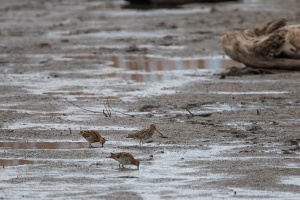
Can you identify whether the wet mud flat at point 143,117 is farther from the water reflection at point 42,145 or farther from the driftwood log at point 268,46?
the driftwood log at point 268,46

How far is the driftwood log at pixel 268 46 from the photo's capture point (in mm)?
18000

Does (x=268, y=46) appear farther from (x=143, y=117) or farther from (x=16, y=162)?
(x=16, y=162)

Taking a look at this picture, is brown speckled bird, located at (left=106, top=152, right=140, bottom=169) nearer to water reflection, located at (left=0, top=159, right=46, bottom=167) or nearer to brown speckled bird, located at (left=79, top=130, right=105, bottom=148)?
water reflection, located at (left=0, top=159, right=46, bottom=167)

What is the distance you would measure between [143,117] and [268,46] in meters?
4.64

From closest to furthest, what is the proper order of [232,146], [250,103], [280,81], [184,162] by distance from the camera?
1. [184,162]
2. [232,146]
3. [250,103]
4. [280,81]

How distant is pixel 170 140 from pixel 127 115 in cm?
198

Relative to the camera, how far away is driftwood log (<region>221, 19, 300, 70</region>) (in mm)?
18000

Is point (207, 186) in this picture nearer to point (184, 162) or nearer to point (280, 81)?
point (184, 162)

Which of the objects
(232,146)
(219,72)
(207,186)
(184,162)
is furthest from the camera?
(219,72)

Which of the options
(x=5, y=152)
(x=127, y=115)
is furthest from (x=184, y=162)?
(x=127, y=115)

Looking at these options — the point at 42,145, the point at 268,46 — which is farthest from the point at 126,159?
the point at 268,46

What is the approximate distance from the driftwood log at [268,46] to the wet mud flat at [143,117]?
412 mm

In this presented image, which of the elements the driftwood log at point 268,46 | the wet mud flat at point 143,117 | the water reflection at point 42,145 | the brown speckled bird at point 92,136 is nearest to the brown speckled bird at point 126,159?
the wet mud flat at point 143,117

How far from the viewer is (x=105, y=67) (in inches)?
795
